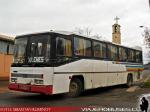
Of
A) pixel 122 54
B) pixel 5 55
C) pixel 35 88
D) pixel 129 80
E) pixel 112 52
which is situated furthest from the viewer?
pixel 5 55

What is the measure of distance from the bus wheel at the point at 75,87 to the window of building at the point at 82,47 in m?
1.34

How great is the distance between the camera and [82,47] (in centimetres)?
1599

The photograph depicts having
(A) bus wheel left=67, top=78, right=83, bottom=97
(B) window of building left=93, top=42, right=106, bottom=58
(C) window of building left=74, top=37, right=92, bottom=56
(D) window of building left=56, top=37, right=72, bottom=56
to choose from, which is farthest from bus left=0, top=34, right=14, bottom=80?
(D) window of building left=56, top=37, right=72, bottom=56

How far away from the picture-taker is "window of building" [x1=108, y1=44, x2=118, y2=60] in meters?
19.1

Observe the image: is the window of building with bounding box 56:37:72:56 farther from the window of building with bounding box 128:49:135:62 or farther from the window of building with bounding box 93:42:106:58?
the window of building with bounding box 128:49:135:62

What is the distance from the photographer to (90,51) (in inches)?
658

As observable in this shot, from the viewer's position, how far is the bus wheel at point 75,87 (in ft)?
50.0

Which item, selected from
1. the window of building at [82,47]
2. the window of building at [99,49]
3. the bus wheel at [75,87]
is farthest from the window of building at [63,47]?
the window of building at [99,49]

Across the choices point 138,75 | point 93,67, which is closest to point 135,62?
point 138,75

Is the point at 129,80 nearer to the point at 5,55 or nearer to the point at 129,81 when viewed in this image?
the point at 129,81

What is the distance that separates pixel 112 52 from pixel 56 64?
6.54m

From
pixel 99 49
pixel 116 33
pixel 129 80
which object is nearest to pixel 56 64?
pixel 99 49

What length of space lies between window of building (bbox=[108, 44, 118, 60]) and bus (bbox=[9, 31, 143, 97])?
4.41ft

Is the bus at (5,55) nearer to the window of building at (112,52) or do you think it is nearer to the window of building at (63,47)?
the window of building at (112,52)
